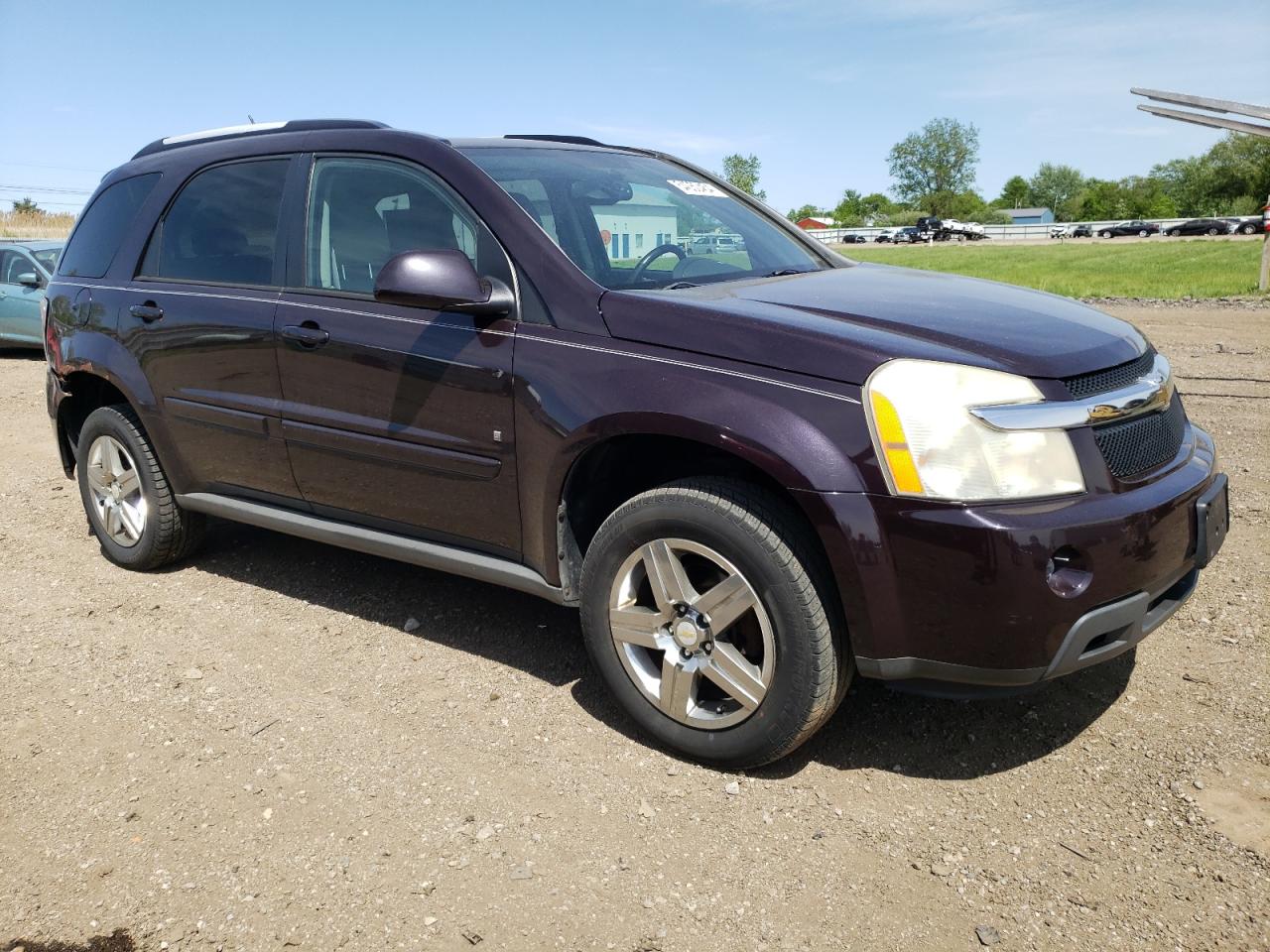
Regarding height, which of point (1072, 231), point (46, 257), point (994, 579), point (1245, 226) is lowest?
point (1072, 231)

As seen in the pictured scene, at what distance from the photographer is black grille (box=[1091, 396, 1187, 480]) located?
8.96ft

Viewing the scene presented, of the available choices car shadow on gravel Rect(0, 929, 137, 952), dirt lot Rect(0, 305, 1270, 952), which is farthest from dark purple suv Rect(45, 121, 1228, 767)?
car shadow on gravel Rect(0, 929, 137, 952)

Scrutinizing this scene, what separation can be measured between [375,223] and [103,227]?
1903 millimetres

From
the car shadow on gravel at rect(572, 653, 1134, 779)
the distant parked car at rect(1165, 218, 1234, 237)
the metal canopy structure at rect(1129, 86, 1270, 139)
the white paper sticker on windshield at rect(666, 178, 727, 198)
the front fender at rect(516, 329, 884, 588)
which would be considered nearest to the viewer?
the front fender at rect(516, 329, 884, 588)

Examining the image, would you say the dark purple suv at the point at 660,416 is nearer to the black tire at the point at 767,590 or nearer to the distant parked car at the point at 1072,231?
the black tire at the point at 767,590

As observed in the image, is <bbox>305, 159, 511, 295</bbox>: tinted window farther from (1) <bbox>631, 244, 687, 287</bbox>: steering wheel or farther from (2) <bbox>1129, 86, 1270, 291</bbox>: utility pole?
(2) <bbox>1129, 86, 1270, 291</bbox>: utility pole

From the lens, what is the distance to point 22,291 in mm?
13594

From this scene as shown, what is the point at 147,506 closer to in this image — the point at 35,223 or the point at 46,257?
the point at 46,257

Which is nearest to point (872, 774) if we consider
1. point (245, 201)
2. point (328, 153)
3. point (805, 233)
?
point (805, 233)

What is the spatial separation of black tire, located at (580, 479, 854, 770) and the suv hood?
41 cm

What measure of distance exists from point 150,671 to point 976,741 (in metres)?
2.92

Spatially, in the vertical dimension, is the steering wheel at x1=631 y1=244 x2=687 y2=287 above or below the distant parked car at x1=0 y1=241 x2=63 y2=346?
above

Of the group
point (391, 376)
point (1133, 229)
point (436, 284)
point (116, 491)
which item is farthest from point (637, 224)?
point (1133, 229)

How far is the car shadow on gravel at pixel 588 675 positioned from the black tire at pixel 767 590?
211 millimetres
